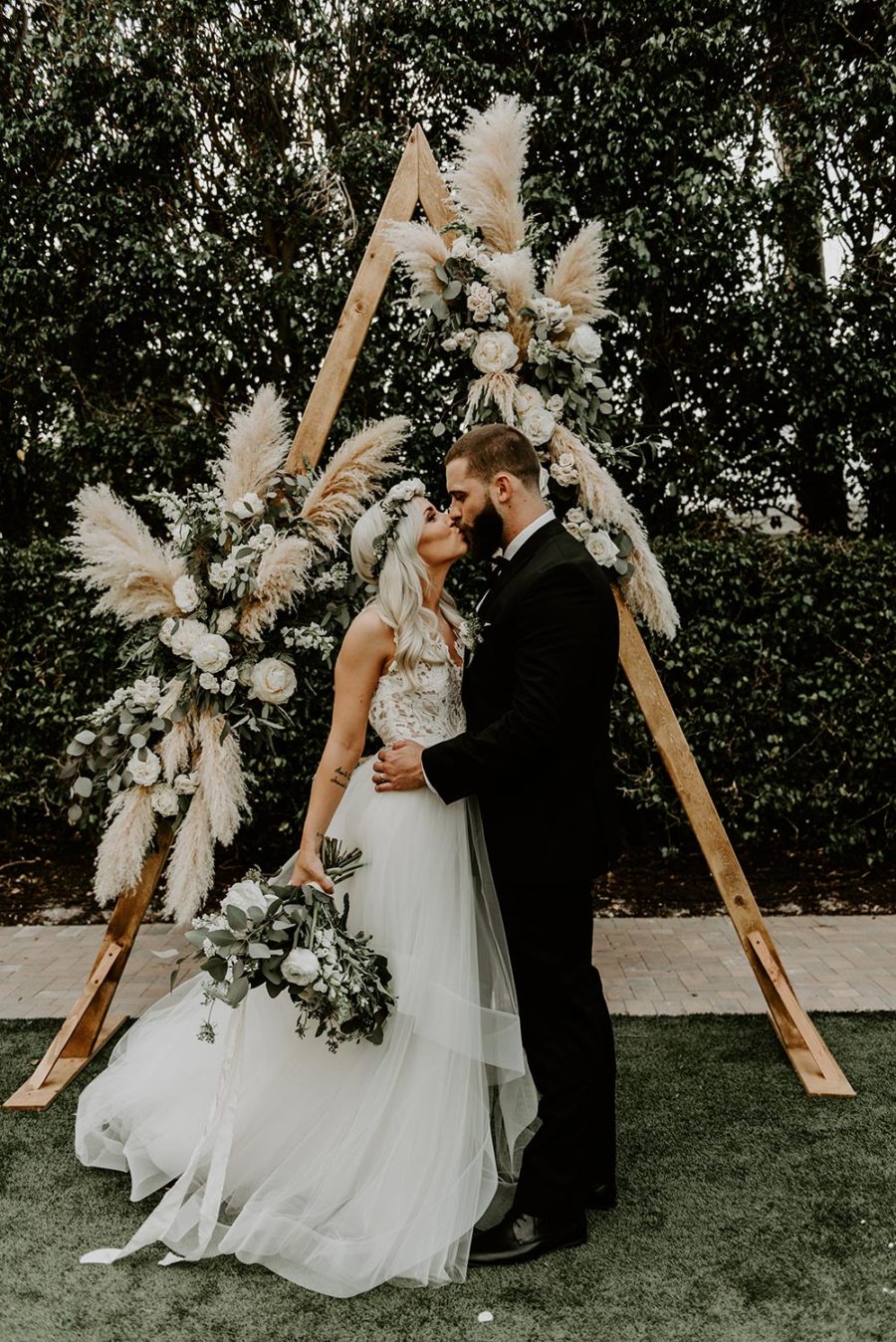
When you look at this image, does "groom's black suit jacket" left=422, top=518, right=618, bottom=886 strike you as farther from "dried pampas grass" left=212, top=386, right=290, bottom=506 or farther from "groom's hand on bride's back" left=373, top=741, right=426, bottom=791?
"dried pampas grass" left=212, top=386, right=290, bottom=506

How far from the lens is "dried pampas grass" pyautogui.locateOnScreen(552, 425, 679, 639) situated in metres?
3.61

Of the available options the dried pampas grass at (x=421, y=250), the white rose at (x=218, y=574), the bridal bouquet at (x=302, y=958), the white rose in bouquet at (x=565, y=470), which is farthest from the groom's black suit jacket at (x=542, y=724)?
the dried pampas grass at (x=421, y=250)

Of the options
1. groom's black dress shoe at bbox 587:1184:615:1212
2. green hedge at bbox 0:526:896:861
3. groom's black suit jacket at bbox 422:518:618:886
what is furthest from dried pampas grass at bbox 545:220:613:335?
groom's black dress shoe at bbox 587:1184:615:1212

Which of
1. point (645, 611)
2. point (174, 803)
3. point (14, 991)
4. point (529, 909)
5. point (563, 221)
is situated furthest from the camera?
point (563, 221)

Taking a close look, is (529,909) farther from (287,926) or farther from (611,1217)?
(611,1217)

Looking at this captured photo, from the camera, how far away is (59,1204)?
300 centimetres

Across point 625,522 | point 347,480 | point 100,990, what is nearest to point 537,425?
point 625,522

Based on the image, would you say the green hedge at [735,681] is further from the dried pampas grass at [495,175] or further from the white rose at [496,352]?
the dried pampas grass at [495,175]

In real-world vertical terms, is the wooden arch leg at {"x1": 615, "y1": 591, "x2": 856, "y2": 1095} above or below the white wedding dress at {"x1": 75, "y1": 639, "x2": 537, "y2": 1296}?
above

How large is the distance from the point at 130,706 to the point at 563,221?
3.81 metres

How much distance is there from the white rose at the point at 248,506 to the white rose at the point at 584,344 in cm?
115

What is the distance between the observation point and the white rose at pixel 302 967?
280cm

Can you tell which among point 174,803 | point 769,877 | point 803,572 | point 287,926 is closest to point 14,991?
point 174,803

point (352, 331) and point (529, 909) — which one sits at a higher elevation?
point (352, 331)
